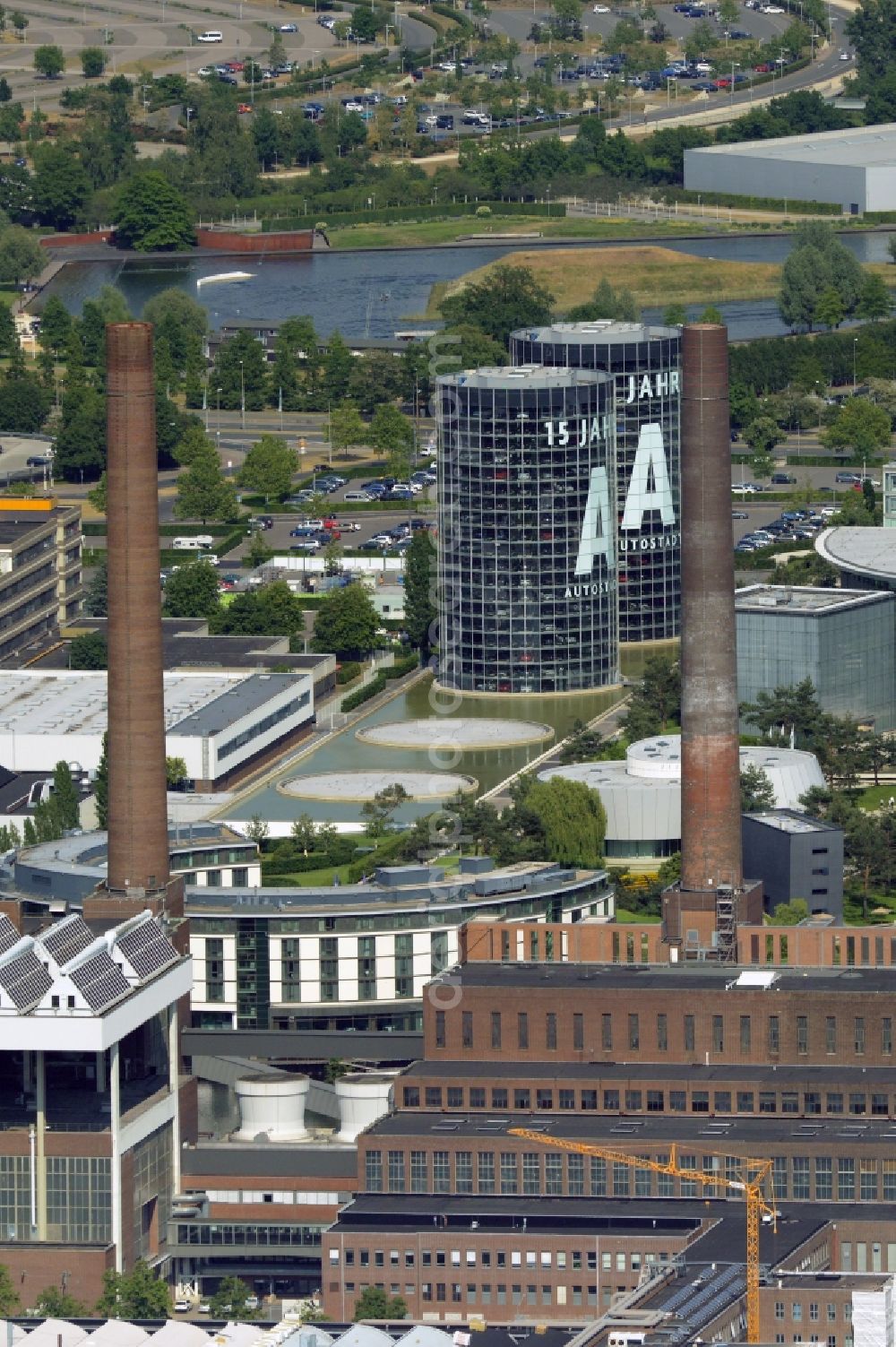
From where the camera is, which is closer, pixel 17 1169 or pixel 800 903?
pixel 17 1169

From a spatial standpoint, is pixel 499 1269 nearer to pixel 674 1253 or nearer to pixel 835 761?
pixel 674 1253

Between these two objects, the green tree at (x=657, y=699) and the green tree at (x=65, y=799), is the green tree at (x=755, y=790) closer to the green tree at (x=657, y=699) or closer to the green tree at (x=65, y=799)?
the green tree at (x=657, y=699)

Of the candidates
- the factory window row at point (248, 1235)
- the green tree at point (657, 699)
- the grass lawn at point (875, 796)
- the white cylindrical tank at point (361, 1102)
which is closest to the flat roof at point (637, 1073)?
the white cylindrical tank at point (361, 1102)

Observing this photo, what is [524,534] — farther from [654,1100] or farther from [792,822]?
[654,1100]

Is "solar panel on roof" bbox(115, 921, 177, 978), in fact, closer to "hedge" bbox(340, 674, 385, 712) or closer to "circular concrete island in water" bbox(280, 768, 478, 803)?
"circular concrete island in water" bbox(280, 768, 478, 803)

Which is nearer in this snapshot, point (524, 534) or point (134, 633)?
point (134, 633)

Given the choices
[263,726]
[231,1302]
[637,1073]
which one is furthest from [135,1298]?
[263,726]

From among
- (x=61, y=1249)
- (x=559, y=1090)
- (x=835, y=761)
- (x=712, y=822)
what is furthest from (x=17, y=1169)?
(x=835, y=761)
